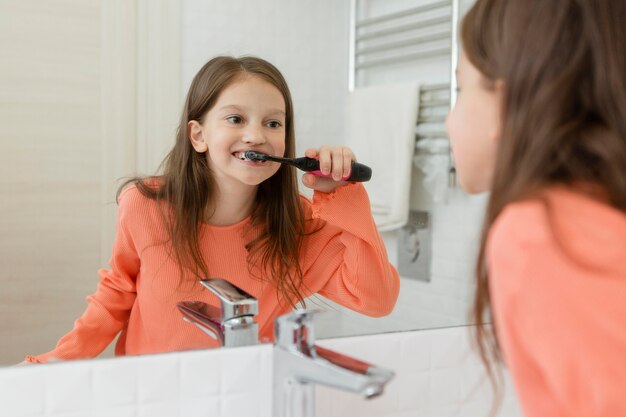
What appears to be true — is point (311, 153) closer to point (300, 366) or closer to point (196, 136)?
point (196, 136)

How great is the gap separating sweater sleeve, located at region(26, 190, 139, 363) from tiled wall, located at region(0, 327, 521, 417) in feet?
0.16

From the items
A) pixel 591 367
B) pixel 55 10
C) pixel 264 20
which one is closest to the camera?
pixel 591 367

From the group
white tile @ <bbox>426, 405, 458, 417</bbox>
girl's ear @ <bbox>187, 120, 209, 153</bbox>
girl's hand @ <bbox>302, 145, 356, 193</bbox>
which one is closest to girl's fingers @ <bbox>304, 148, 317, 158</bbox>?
girl's hand @ <bbox>302, 145, 356, 193</bbox>

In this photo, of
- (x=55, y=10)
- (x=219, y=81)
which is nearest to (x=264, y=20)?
(x=219, y=81)

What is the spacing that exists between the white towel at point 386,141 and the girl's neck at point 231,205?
0.20 meters

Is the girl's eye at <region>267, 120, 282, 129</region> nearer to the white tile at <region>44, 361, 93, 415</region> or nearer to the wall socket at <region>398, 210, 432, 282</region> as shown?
the wall socket at <region>398, 210, 432, 282</region>

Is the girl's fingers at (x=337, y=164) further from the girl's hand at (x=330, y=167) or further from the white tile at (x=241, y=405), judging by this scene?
the white tile at (x=241, y=405)

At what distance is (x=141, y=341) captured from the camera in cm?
105

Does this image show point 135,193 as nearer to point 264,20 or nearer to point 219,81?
point 219,81

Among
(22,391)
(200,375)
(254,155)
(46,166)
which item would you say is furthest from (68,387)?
(254,155)

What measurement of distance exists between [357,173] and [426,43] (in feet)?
0.96

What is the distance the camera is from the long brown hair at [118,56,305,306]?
1.06 metres

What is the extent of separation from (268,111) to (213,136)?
96 millimetres

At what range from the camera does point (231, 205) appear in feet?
3.61
